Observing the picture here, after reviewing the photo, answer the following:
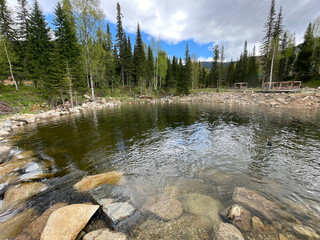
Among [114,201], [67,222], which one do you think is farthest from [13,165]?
[114,201]

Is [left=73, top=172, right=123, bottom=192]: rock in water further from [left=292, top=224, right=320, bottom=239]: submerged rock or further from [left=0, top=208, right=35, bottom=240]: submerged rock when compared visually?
[left=292, top=224, right=320, bottom=239]: submerged rock

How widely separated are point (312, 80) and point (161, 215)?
2294 inches

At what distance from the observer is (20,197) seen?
3.82 meters

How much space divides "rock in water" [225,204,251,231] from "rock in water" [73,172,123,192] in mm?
3502

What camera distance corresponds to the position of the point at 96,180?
4.54 m

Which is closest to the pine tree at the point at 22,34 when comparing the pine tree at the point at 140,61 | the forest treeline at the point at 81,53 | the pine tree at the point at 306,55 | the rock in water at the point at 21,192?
the forest treeline at the point at 81,53

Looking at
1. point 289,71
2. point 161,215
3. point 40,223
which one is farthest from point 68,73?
point 289,71

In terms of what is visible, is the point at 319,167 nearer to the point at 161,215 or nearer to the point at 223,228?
the point at 223,228

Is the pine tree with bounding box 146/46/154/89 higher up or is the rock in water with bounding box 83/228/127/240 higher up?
the pine tree with bounding box 146/46/154/89

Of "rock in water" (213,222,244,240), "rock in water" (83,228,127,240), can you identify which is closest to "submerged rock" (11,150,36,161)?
"rock in water" (83,228,127,240)

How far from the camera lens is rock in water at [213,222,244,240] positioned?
2561 millimetres

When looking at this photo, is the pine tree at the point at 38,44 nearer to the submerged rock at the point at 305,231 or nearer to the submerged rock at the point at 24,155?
the submerged rock at the point at 24,155

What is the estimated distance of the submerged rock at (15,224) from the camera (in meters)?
2.74

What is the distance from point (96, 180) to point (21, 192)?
202 cm
